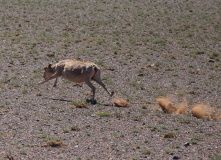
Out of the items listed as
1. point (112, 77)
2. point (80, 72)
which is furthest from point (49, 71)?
point (112, 77)

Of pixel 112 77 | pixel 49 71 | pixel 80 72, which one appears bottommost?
pixel 112 77

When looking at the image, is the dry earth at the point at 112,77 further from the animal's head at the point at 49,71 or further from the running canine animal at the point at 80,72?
the running canine animal at the point at 80,72

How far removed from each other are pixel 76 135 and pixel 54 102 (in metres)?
3.65

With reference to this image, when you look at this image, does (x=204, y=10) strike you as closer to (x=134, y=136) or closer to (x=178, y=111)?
(x=178, y=111)

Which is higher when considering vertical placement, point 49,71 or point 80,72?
point 80,72

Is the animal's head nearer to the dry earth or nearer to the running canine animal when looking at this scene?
the dry earth

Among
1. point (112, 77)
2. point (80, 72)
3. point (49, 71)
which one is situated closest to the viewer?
point (80, 72)

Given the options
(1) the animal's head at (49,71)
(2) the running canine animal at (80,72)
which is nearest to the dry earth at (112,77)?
(1) the animal's head at (49,71)

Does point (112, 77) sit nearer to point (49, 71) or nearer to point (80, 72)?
point (49, 71)

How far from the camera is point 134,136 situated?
11.2 meters

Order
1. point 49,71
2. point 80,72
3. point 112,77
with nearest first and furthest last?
point 80,72 < point 49,71 < point 112,77

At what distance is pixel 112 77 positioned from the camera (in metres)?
18.9

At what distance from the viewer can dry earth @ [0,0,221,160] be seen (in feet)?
34.5

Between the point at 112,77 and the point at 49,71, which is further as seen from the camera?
the point at 112,77
